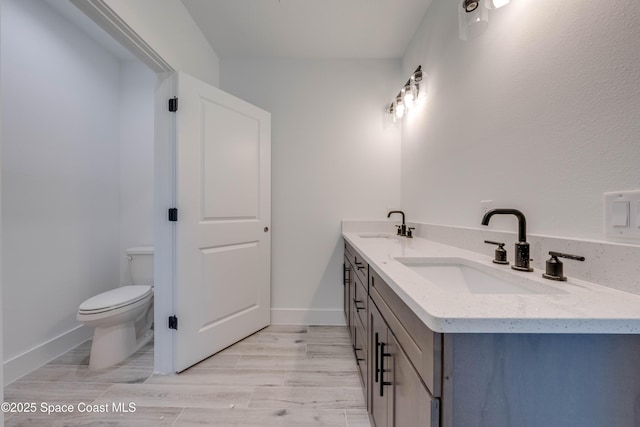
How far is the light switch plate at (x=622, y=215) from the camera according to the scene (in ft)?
1.89

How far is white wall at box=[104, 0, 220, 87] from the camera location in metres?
1.23

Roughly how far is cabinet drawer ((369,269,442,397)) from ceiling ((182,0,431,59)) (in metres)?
1.87

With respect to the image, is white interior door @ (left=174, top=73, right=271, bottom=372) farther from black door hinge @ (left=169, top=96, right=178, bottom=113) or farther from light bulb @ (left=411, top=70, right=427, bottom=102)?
light bulb @ (left=411, top=70, right=427, bottom=102)

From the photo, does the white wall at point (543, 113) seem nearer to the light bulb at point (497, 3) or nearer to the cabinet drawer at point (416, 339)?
the light bulb at point (497, 3)

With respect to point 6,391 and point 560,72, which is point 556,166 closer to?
point 560,72

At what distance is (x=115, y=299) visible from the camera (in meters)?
1.62

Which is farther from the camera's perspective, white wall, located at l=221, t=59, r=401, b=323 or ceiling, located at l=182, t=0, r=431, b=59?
white wall, located at l=221, t=59, r=401, b=323

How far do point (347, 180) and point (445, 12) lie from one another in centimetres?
129

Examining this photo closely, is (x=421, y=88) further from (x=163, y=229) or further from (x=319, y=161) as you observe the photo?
(x=163, y=229)

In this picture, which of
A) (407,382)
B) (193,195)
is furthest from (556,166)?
(193,195)

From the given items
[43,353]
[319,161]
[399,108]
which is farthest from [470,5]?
[43,353]

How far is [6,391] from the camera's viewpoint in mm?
1354

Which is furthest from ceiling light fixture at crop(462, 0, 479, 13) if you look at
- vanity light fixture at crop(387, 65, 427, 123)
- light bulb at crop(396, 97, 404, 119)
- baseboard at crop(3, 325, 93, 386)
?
baseboard at crop(3, 325, 93, 386)

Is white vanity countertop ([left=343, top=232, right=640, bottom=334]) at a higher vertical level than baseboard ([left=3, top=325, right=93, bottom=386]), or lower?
higher
